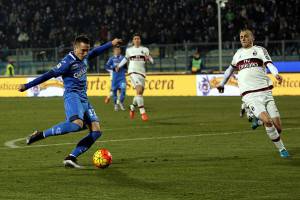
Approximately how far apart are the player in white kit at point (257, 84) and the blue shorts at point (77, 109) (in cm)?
307

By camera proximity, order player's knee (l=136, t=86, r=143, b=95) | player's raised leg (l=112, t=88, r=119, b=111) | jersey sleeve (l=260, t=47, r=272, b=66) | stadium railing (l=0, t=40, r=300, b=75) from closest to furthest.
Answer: jersey sleeve (l=260, t=47, r=272, b=66)
player's knee (l=136, t=86, r=143, b=95)
player's raised leg (l=112, t=88, r=119, b=111)
stadium railing (l=0, t=40, r=300, b=75)

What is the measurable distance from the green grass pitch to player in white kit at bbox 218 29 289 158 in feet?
1.92

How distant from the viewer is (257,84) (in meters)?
14.1

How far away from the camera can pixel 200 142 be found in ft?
54.2

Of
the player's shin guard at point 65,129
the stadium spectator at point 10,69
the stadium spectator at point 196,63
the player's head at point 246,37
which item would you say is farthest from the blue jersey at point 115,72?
the player's shin guard at point 65,129

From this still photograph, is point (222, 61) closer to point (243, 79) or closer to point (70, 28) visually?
point (70, 28)

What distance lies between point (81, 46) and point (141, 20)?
34129 mm

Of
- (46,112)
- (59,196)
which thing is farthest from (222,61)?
(59,196)

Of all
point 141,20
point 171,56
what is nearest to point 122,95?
point 171,56

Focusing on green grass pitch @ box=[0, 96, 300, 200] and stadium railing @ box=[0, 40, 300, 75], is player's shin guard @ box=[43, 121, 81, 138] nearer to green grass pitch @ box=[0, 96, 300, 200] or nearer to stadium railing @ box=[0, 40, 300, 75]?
green grass pitch @ box=[0, 96, 300, 200]

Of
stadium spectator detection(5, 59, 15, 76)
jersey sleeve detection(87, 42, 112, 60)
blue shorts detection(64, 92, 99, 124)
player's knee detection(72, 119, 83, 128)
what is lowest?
player's knee detection(72, 119, 83, 128)

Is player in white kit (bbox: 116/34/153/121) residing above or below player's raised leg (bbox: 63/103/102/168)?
above

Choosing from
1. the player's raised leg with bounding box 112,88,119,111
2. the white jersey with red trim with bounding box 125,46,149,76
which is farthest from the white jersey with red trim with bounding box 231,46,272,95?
the player's raised leg with bounding box 112,88,119,111

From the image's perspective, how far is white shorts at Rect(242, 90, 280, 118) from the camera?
45.3ft
